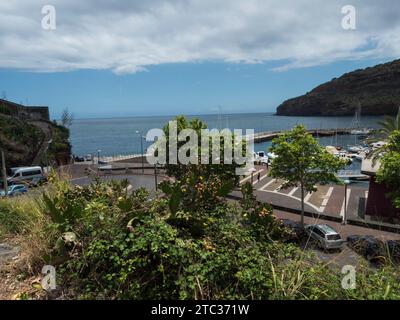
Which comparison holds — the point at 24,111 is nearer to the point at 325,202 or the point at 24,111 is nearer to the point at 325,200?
the point at 325,200

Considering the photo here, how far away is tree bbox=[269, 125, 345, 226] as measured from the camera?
21906 millimetres

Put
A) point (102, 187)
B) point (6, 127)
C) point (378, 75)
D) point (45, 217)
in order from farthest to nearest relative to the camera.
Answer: point (378, 75)
point (6, 127)
point (102, 187)
point (45, 217)

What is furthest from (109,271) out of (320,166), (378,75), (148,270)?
(378,75)

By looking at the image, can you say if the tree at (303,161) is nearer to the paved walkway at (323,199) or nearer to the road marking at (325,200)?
the paved walkway at (323,199)

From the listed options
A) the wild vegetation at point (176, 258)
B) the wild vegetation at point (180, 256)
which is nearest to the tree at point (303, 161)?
the wild vegetation at point (180, 256)

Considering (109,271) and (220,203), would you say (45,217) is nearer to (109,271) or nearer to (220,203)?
(109,271)

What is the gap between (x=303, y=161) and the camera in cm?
2186

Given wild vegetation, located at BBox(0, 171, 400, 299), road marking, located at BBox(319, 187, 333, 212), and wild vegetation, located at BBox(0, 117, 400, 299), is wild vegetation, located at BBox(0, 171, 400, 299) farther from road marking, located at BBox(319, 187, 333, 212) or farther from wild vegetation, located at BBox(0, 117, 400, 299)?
road marking, located at BBox(319, 187, 333, 212)

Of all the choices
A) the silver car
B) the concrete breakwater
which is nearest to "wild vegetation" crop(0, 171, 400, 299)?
the silver car

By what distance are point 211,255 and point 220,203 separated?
4.52 ft
